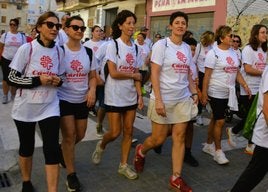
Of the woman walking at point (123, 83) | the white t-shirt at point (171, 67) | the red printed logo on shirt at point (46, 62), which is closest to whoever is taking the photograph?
Answer: the red printed logo on shirt at point (46, 62)

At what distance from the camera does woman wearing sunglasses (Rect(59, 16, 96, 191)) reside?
4.19m

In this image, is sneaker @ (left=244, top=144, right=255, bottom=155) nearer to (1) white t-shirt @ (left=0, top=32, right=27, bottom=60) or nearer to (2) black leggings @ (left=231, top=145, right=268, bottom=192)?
(2) black leggings @ (left=231, top=145, right=268, bottom=192)

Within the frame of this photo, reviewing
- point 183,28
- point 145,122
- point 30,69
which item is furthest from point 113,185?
point 145,122

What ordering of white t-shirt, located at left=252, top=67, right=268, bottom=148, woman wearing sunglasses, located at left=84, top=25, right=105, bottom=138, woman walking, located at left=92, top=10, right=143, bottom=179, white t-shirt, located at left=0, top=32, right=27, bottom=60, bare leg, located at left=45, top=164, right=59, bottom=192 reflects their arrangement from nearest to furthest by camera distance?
white t-shirt, located at left=252, top=67, right=268, bottom=148 → bare leg, located at left=45, top=164, right=59, bottom=192 → woman walking, located at left=92, top=10, right=143, bottom=179 → woman wearing sunglasses, located at left=84, top=25, right=105, bottom=138 → white t-shirt, located at left=0, top=32, right=27, bottom=60

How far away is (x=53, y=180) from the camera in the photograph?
360cm

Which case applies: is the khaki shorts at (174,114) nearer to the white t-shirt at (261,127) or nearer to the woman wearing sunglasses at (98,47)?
the white t-shirt at (261,127)

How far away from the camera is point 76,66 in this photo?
4223mm

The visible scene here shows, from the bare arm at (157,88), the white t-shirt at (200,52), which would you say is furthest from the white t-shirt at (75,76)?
the white t-shirt at (200,52)

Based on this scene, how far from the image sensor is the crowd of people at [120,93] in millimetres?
3635

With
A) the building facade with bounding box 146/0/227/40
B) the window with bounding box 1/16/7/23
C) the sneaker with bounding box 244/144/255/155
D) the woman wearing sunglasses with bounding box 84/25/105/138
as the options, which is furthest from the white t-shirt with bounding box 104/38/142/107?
the window with bounding box 1/16/7/23

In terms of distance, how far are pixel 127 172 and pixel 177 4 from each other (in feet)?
44.4

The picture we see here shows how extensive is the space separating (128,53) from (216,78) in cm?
137

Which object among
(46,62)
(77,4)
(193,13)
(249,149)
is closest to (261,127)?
Result: (46,62)

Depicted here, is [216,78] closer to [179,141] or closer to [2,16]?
[179,141]
